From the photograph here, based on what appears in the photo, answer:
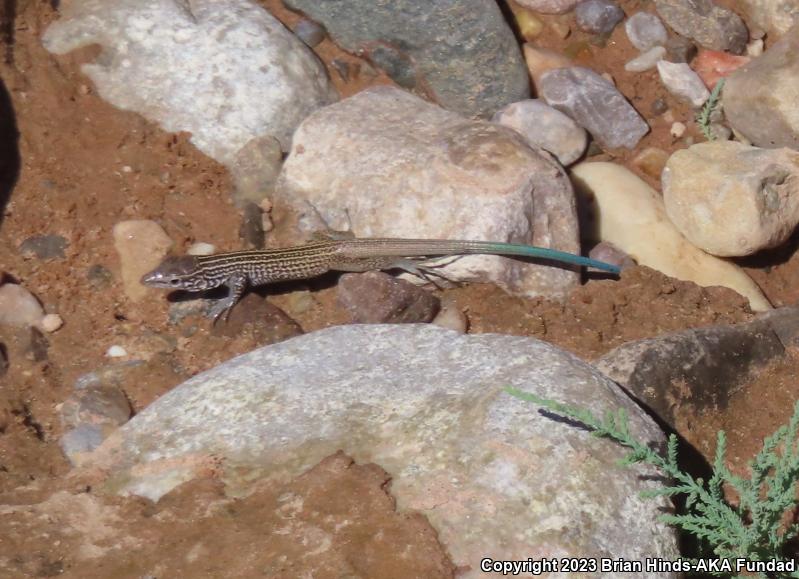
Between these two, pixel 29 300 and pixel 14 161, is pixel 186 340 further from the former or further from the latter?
pixel 14 161

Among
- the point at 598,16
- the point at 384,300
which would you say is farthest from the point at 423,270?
the point at 598,16

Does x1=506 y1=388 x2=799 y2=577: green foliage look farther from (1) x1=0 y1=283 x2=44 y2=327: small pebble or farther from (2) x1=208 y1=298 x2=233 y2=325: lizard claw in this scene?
(1) x1=0 y1=283 x2=44 y2=327: small pebble

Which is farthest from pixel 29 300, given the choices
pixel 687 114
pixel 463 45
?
pixel 687 114

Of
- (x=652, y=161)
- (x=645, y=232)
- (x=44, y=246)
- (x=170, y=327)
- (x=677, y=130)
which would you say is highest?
(x=677, y=130)

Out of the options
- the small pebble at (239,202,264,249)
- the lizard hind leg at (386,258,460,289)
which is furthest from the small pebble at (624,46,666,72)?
the small pebble at (239,202,264,249)

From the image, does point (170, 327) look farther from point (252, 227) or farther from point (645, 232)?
point (645, 232)

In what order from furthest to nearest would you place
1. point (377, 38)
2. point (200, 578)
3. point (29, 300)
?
point (377, 38) < point (29, 300) < point (200, 578)

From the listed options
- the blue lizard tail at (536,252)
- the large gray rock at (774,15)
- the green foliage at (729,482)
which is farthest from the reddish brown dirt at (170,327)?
the large gray rock at (774,15)
